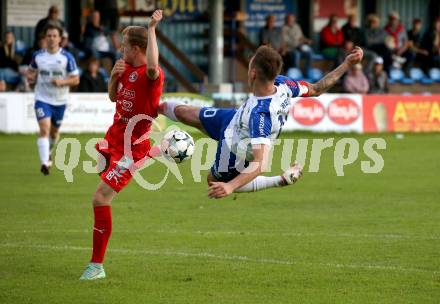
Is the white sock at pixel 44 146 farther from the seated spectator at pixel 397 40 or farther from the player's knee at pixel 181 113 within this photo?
the seated spectator at pixel 397 40

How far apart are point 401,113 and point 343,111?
1.78 metres

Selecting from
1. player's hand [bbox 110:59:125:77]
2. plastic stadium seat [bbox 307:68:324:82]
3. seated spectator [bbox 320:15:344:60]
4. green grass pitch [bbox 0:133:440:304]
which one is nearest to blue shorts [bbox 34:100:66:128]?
green grass pitch [bbox 0:133:440:304]

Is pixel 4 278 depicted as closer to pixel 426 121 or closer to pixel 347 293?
pixel 347 293

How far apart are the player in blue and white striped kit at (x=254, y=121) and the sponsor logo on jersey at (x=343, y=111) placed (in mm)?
17922

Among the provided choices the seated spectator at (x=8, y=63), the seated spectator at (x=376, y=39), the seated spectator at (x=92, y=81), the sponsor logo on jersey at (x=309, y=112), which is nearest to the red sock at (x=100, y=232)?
the seated spectator at (x=92, y=81)

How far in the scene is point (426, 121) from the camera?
2939cm

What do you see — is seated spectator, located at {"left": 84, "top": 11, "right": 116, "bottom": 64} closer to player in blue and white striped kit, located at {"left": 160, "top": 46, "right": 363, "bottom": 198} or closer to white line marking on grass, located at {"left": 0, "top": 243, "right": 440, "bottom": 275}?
white line marking on grass, located at {"left": 0, "top": 243, "right": 440, "bottom": 275}

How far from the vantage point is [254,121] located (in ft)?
29.8

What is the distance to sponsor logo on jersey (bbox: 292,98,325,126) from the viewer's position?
27766 mm

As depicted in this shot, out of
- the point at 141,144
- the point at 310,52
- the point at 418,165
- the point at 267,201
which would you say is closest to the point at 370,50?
the point at 310,52

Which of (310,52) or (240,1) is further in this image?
(240,1)

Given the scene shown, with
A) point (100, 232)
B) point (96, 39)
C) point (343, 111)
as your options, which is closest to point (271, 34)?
point (343, 111)

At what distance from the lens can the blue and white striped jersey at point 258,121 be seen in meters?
9.05

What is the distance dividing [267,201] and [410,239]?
12.8 feet
